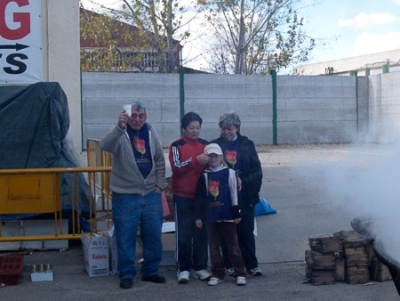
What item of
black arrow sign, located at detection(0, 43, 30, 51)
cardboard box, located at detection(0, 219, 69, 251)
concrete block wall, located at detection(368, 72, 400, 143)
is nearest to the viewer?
cardboard box, located at detection(0, 219, 69, 251)

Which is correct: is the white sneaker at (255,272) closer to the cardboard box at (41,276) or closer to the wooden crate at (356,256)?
the wooden crate at (356,256)

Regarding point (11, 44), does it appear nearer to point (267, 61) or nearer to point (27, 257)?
point (27, 257)

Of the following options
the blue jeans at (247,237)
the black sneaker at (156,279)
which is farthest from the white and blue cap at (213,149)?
the black sneaker at (156,279)

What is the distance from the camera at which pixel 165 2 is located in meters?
30.1

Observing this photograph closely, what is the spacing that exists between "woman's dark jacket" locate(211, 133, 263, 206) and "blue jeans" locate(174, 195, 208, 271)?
Answer: 0.57 meters

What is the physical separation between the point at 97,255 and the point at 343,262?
2628 millimetres

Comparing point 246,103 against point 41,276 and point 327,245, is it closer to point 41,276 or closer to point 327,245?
point 327,245

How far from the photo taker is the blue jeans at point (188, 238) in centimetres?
671

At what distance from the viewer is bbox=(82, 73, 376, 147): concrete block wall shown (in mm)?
22688

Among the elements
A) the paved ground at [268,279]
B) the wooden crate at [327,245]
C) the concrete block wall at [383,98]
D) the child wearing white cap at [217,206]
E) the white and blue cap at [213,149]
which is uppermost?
the concrete block wall at [383,98]

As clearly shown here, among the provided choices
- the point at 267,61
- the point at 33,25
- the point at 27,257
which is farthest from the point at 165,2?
the point at 27,257

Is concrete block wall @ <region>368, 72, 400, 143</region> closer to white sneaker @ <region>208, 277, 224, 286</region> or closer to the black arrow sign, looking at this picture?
the black arrow sign

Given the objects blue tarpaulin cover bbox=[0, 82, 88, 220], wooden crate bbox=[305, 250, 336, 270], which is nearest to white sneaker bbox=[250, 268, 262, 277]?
wooden crate bbox=[305, 250, 336, 270]

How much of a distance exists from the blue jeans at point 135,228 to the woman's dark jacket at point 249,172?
2.98 feet
